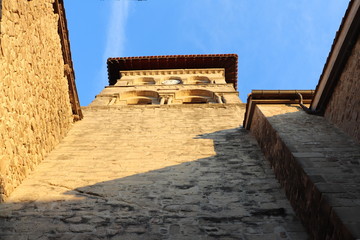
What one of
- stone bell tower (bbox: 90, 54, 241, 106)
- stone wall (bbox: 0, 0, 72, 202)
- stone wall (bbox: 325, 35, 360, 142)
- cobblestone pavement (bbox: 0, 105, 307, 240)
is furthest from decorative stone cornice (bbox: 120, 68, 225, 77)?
stone wall (bbox: 325, 35, 360, 142)

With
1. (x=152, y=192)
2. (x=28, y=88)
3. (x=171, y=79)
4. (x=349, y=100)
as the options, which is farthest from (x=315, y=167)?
(x=171, y=79)

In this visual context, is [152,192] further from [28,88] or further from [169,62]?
[169,62]

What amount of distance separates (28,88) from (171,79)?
1374 cm

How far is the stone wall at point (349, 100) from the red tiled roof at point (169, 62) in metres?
15.0

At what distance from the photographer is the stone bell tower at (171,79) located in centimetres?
1442

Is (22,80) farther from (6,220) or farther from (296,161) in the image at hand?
(296,161)

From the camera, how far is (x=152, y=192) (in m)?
4.79

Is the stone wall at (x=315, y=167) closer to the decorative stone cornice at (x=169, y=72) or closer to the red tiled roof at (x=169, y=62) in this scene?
the decorative stone cornice at (x=169, y=72)

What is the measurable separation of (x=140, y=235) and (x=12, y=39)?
141 inches

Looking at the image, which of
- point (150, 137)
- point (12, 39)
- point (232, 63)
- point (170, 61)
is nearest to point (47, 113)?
point (12, 39)

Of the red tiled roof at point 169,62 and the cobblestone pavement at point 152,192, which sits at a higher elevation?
the cobblestone pavement at point 152,192

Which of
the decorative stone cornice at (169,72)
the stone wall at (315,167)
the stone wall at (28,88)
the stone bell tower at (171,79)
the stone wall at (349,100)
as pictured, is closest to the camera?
the stone wall at (315,167)

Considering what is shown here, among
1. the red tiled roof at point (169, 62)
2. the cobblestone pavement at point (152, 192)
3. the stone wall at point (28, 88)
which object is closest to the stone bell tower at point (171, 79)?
the red tiled roof at point (169, 62)

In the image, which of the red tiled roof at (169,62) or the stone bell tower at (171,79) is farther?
the red tiled roof at (169,62)
